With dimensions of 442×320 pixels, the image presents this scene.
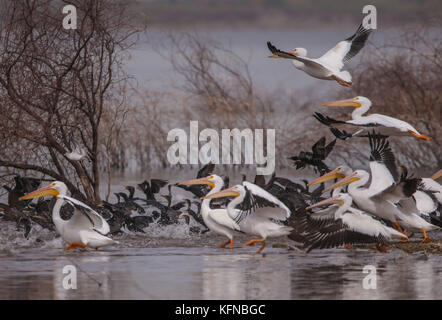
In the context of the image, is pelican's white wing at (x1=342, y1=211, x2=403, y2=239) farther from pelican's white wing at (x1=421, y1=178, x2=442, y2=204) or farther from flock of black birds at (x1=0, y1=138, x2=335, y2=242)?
pelican's white wing at (x1=421, y1=178, x2=442, y2=204)

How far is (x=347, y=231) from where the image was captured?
Result: 8.79 metres

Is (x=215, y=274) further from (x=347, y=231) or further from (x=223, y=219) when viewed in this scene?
(x=223, y=219)

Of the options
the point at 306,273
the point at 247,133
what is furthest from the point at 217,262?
the point at 247,133

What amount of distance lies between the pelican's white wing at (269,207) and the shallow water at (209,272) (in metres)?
0.39

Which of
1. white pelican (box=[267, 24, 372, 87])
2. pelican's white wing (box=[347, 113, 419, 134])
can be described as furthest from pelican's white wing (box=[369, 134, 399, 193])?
white pelican (box=[267, 24, 372, 87])

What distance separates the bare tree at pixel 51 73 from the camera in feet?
36.8

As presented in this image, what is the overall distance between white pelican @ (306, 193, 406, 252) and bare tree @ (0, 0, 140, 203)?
3792mm

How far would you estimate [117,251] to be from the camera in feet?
30.9

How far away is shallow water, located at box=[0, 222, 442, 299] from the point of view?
664 centimetres

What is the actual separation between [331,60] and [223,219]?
8.83 feet

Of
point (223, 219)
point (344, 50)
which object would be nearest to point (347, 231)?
point (223, 219)

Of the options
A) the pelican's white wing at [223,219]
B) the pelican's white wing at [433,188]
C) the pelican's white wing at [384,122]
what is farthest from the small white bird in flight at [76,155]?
the pelican's white wing at [433,188]

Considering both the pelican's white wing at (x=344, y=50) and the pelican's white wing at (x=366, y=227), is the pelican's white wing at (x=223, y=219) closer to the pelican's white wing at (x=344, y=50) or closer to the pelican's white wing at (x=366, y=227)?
the pelican's white wing at (x=366, y=227)
